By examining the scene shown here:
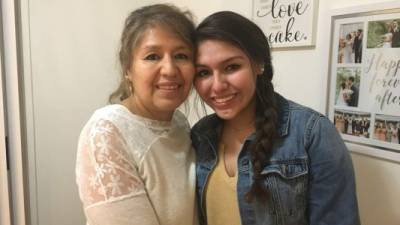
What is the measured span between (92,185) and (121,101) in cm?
34

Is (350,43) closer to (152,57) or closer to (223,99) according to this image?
(223,99)

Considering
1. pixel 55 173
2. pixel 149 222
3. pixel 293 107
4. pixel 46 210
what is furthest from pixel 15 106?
pixel 293 107

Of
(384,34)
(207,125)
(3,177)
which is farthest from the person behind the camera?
(3,177)

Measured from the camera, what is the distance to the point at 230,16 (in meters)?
1.06

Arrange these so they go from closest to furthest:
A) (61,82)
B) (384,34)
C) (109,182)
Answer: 1. (109,182)
2. (384,34)
3. (61,82)

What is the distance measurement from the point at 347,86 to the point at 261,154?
37 centimetres

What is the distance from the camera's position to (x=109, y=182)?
922 mm

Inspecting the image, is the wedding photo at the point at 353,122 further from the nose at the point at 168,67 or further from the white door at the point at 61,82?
the white door at the point at 61,82

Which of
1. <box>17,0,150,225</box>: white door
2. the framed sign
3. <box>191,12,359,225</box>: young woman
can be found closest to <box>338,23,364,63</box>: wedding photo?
the framed sign

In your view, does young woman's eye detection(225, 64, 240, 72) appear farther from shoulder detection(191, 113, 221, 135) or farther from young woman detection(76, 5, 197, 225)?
shoulder detection(191, 113, 221, 135)

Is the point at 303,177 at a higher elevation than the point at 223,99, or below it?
below

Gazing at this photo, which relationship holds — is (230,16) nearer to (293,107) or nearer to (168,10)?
(168,10)

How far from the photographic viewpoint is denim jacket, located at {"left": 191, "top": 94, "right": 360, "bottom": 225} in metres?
0.97

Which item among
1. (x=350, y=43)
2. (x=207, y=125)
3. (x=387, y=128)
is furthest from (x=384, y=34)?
(x=207, y=125)
